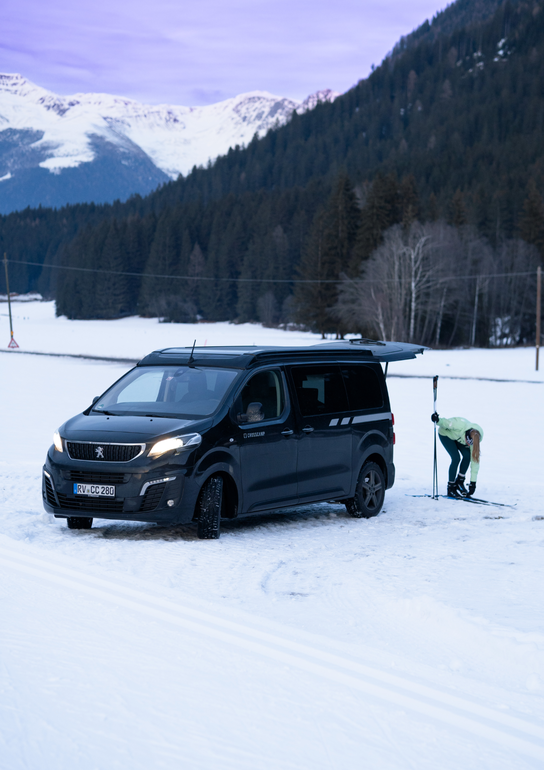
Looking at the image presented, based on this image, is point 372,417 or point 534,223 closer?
point 372,417

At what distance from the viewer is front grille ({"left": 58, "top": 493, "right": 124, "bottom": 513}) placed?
8.26m

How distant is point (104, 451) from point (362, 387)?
12.3 feet

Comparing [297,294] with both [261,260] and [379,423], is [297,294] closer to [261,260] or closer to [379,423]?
[261,260]

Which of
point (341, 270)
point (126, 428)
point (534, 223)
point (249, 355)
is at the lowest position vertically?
point (126, 428)

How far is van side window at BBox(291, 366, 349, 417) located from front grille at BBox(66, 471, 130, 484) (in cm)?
236

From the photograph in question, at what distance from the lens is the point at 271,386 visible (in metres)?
9.61

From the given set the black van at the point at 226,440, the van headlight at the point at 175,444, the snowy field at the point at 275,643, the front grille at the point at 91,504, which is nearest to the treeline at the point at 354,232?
the black van at the point at 226,440

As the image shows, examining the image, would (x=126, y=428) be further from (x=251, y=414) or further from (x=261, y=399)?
(x=261, y=399)

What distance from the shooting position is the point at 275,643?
5.51m

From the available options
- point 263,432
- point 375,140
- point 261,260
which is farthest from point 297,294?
point 375,140

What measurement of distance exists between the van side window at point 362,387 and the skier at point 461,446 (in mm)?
991

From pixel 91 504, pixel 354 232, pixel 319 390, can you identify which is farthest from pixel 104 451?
pixel 354 232

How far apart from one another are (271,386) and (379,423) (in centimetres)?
202

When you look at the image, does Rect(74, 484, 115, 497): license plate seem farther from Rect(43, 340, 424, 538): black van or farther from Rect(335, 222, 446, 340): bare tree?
Rect(335, 222, 446, 340): bare tree
